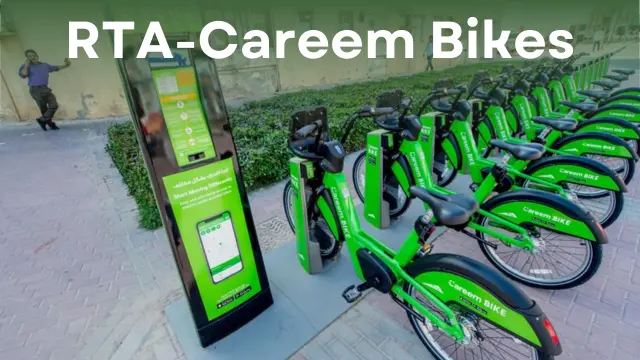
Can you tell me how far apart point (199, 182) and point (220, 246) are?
454 mm

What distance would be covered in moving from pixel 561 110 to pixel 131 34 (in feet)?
21.0

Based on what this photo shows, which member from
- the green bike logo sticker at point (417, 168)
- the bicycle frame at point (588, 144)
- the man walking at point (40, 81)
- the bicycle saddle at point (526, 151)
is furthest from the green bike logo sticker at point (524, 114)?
the man walking at point (40, 81)

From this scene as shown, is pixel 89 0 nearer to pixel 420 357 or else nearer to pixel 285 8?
pixel 285 8

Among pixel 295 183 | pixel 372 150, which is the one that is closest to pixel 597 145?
pixel 372 150

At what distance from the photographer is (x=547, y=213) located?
2.24 metres

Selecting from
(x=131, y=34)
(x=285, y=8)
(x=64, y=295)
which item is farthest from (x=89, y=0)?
(x=131, y=34)

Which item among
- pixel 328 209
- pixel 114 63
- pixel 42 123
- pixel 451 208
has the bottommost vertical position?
pixel 328 209

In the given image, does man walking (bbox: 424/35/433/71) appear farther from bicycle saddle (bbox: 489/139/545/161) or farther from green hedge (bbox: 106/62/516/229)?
bicycle saddle (bbox: 489/139/545/161)

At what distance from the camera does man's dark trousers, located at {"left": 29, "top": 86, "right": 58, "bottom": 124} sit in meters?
7.27

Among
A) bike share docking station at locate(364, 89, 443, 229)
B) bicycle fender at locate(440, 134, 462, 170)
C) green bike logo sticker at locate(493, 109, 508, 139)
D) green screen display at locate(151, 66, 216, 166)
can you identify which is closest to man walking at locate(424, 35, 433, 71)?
green bike logo sticker at locate(493, 109, 508, 139)

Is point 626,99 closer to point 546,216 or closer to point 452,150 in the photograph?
point 452,150

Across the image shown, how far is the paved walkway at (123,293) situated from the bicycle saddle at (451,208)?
3.16 ft

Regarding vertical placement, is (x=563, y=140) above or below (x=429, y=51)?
below

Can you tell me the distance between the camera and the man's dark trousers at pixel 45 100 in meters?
7.27
